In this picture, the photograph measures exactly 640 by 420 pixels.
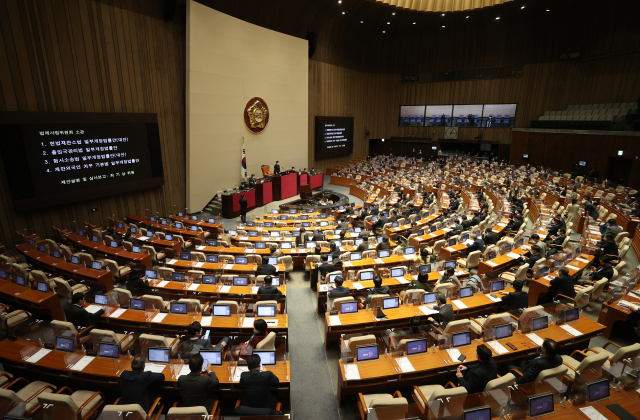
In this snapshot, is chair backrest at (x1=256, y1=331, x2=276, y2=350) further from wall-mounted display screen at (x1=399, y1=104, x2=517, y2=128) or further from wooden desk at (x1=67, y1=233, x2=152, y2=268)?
wall-mounted display screen at (x1=399, y1=104, x2=517, y2=128)

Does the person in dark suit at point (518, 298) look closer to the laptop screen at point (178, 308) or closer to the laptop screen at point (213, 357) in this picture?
the laptop screen at point (213, 357)

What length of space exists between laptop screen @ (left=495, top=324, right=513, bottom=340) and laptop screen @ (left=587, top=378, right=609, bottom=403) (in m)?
1.44

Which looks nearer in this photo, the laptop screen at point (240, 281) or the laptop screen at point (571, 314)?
the laptop screen at point (571, 314)

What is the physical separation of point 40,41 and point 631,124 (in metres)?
28.0

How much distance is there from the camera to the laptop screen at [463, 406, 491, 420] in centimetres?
383

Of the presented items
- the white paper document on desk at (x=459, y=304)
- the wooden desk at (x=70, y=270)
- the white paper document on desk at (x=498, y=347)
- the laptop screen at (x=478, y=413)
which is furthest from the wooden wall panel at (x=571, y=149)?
the wooden desk at (x=70, y=270)

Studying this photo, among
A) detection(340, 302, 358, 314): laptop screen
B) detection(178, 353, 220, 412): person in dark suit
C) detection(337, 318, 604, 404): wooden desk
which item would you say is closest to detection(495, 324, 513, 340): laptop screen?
detection(337, 318, 604, 404): wooden desk

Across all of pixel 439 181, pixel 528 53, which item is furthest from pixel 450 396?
pixel 528 53

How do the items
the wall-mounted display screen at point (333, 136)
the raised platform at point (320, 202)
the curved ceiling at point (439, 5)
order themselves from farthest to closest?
the wall-mounted display screen at point (333, 136)
the curved ceiling at point (439, 5)
the raised platform at point (320, 202)

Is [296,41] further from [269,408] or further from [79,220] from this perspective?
[269,408]

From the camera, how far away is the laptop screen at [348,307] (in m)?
6.30

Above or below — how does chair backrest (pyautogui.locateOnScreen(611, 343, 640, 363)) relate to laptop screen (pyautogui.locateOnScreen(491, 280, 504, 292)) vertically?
above

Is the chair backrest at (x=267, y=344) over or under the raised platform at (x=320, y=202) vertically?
over

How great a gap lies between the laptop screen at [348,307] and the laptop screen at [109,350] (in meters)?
Result: 3.73
